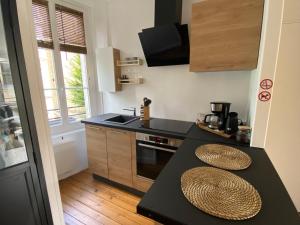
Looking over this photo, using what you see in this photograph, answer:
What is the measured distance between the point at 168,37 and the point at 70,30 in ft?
5.18

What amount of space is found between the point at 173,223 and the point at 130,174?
1.56 meters

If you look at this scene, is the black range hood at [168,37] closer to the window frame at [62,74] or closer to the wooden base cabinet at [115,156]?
the wooden base cabinet at [115,156]

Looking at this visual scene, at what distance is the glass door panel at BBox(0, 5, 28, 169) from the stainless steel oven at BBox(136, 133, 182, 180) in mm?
1107

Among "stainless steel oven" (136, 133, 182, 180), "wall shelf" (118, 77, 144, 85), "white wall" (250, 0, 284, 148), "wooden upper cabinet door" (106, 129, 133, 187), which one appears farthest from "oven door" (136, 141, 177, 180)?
"wall shelf" (118, 77, 144, 85)

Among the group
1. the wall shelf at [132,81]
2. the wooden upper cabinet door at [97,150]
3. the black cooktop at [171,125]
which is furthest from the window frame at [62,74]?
the black cooktop at [171,125]

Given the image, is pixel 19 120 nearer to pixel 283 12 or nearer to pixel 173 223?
Answer: pixel 173 223

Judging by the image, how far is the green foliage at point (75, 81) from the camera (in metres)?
2.68

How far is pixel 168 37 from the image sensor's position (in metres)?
2.00

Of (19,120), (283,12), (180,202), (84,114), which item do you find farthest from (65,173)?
(283,12)

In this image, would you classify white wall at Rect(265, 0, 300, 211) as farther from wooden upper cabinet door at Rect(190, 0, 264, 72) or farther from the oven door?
the oven door

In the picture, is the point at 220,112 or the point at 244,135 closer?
the point at 244,135

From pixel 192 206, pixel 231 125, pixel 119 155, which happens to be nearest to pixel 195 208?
pixel 192 206

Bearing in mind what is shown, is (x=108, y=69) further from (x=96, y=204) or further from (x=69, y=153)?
(x=96, y=204)

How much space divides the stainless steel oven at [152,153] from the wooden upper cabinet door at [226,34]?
85cm
